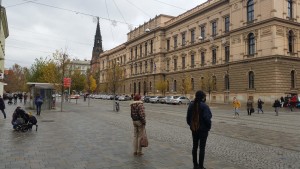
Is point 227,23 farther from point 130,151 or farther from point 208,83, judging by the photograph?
point 130,151

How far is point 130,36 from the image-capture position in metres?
91.0

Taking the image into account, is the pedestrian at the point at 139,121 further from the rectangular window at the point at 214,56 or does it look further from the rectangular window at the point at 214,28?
the rectangular window at the point at 214,28

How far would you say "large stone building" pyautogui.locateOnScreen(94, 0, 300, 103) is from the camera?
1640 inches

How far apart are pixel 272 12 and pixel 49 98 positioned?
31067mm

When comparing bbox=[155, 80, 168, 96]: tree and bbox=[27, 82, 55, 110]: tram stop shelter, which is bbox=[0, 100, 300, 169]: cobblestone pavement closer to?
bbox=[27, 82, 55, 110]: tram stop shelter

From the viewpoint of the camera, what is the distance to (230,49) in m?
49.2

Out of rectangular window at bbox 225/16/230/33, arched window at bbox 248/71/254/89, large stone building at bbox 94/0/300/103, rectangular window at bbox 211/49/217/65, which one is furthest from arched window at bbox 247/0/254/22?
rectangular window at bbox 211/49/217/65

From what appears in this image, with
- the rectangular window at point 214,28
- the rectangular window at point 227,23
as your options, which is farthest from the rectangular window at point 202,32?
the rectangular window at point 227,23

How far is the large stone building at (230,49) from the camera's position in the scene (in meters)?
41.7

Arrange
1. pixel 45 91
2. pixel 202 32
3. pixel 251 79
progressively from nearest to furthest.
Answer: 1. pixel 45 91
2. pixel 251 79
3. pixel 202 32

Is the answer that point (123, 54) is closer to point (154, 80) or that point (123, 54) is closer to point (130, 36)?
point (130, 36)

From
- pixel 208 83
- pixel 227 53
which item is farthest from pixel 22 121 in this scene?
pixel 227 53

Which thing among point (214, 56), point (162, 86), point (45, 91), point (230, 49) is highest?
point (230, 49)

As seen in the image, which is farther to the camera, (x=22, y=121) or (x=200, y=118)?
(x=22, y=121)
